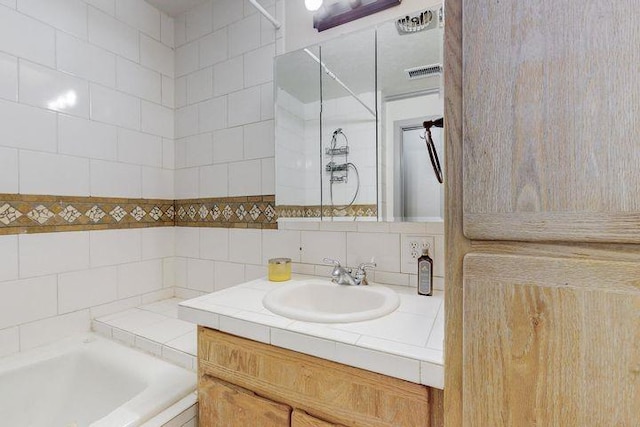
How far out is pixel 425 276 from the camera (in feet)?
3.76

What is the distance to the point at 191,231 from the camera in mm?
1877

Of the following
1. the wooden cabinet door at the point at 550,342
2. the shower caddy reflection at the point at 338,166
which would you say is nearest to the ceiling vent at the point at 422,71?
the shower caddy reflection at the point at 338,166

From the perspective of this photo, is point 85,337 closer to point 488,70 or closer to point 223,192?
point 223,192

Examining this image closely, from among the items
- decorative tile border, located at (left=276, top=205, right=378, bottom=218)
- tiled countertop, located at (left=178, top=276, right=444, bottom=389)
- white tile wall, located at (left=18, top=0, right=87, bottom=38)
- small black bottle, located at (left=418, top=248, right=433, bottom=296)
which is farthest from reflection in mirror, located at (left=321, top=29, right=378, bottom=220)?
white tile wall, located at (left=18, top=0, right=87, bottom=38)

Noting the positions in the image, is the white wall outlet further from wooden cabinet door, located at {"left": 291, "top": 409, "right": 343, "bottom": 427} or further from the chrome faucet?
wooden cabinet door, located at {"left": 291, "top": 409, "right": 343, "bottom": 427}

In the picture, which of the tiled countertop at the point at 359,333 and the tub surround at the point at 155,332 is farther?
the tub surround at the point at 155,332

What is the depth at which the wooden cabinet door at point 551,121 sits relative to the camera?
40cm

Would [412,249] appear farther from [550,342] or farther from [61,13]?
[61,13]

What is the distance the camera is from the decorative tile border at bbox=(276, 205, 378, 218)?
1.32 metres

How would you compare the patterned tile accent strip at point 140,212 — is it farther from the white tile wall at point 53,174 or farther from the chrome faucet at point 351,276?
the chrome faucet at point 351,276

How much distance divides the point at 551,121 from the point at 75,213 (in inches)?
72.4

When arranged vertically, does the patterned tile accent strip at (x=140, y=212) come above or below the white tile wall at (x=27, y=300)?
above

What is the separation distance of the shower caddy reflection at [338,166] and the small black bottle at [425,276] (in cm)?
39

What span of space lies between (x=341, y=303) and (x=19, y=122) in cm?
154
